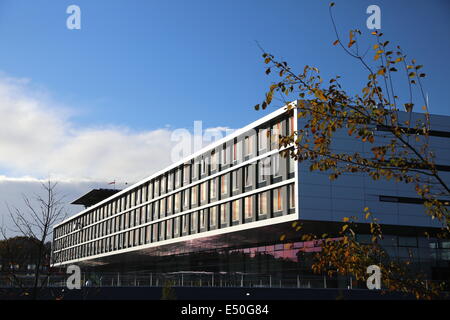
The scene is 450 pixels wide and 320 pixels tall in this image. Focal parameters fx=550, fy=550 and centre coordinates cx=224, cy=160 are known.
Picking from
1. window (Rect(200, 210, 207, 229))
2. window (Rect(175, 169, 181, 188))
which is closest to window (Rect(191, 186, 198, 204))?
window (Rect(200, 210, 207, 229))

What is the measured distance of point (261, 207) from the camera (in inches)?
1900

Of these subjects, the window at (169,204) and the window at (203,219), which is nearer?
the window at (203,219)

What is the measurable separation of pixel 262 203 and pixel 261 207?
38 cm

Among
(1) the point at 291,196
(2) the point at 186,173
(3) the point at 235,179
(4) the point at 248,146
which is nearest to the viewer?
(1) the point at 291,196

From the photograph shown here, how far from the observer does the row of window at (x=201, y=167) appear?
47.7 meters

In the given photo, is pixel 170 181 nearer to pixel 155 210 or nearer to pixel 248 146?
pixel 155 210

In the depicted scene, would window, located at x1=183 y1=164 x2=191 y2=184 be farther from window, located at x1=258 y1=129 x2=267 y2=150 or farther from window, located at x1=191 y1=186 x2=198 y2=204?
window, located at x1=258 y1=129 x2=267 y2=150

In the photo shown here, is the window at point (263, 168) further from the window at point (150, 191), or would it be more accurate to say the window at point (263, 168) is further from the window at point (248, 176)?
the window at point (150, 191)

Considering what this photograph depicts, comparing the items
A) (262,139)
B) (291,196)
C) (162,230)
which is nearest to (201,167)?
(162,230)

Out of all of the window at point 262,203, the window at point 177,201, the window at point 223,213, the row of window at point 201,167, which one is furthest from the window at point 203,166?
the window at point 262,203

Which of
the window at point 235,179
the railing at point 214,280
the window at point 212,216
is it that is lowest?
the railing at point 214,280

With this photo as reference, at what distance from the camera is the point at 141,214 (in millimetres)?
77688

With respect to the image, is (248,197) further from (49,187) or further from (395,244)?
(49,187)

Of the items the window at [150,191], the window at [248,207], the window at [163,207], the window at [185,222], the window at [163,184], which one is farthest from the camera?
the window at [150,191]
